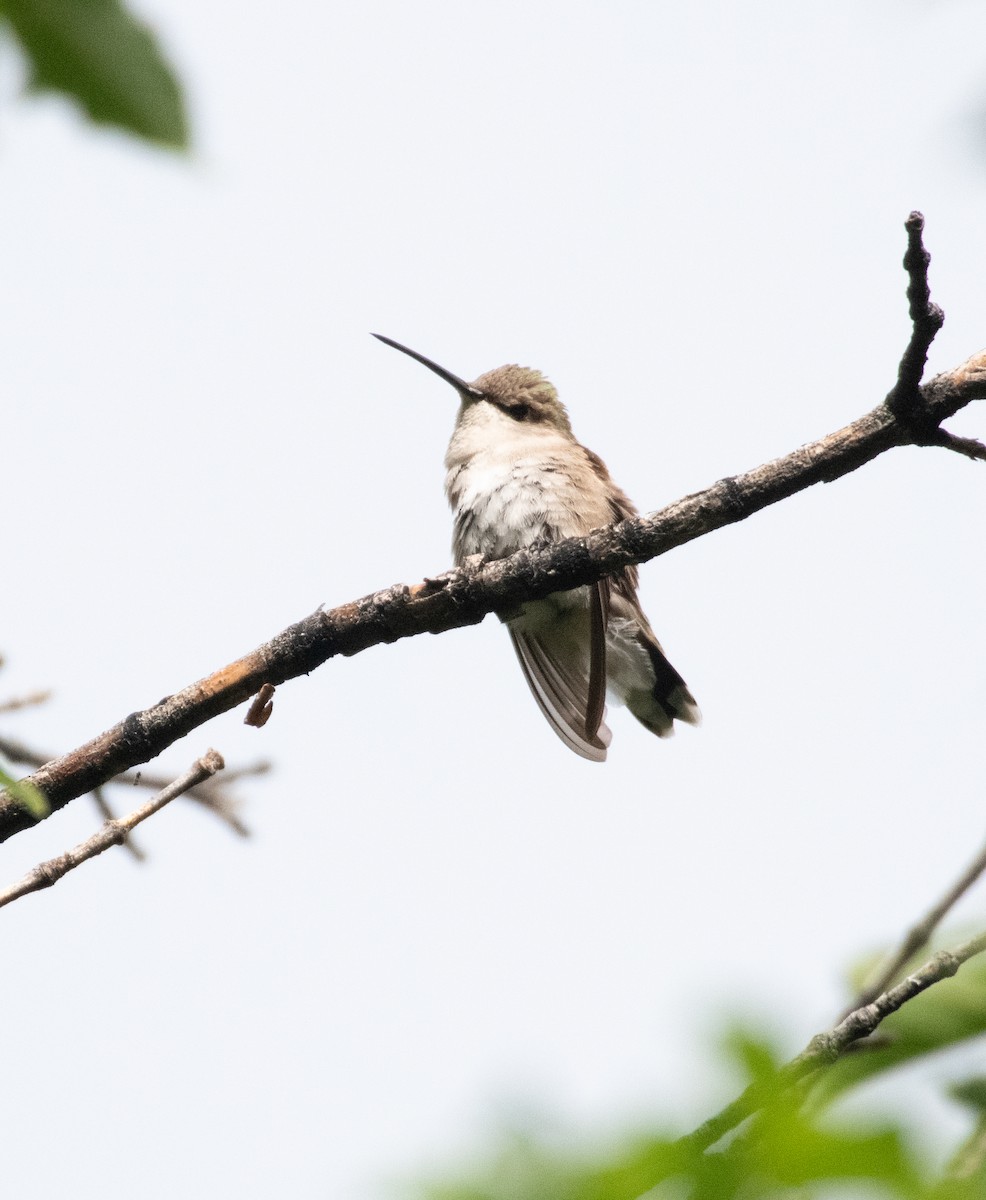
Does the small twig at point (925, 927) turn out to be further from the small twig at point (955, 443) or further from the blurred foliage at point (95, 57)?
the blurred foliage at point (95, 57)

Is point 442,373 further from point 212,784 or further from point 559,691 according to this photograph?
point 212,784

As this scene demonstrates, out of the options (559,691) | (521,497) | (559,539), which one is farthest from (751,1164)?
(559,691)

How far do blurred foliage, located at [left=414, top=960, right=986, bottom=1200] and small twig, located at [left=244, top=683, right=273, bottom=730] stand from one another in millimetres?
2918

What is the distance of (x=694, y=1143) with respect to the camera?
1.73 metres

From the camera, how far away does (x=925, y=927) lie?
377 centimetres

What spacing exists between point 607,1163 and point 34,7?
164cm

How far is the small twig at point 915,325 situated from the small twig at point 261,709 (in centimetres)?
220

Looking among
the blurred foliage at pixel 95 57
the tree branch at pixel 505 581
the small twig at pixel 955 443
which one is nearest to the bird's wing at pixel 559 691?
the tree branch at pixel 505 581

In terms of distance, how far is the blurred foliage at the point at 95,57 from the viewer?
1.82 meters

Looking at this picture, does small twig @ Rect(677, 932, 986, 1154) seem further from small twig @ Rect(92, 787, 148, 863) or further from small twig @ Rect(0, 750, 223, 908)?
small twig @ Rect(92, 787, 148, 863)

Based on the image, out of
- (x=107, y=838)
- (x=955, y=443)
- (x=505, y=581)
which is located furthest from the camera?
(x=505, y=581)

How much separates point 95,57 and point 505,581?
3102 millimetres

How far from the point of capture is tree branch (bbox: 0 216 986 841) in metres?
4.33

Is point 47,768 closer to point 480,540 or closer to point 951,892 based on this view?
point 951,892
